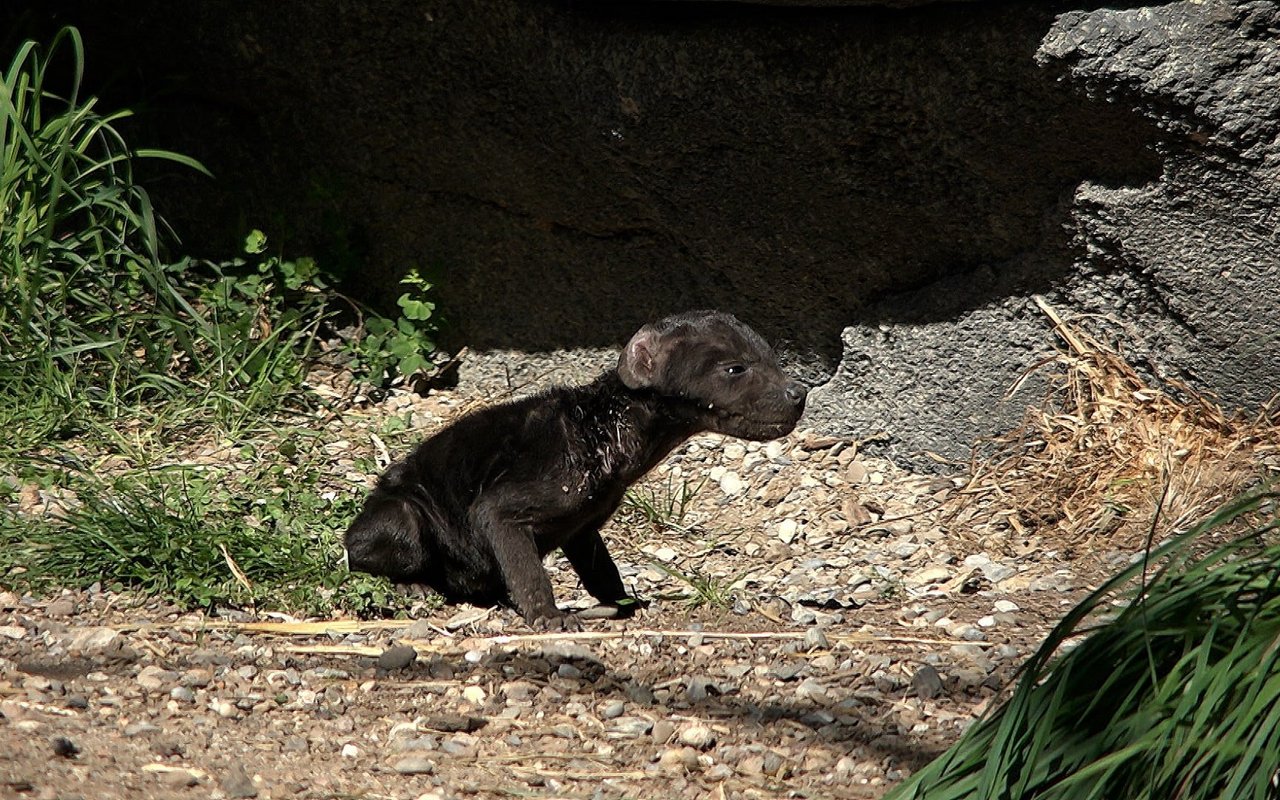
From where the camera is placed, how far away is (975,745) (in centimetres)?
317

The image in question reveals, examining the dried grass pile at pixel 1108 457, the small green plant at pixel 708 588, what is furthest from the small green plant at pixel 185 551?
the dried grass pile at pixel 1108 457

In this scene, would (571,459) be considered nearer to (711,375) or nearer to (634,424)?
(634,424)

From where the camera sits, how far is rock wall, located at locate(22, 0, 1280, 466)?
231 inches

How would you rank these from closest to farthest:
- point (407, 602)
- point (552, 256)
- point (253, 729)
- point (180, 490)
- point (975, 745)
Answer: point (975, 745), point (253, 729), point (407, 602), point (180, 490), point (552, 256)

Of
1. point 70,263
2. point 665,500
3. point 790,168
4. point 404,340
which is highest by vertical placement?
point 790,168

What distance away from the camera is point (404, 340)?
310 inches

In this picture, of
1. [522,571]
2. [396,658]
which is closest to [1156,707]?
[396,658]

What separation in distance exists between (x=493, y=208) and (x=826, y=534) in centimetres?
236

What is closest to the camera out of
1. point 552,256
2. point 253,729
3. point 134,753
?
point 134,753

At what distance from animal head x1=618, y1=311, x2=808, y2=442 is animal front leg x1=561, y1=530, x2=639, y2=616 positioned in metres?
0.63

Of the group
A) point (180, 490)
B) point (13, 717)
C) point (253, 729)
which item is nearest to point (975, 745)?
point (253, 729)

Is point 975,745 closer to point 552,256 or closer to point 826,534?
point 826,534

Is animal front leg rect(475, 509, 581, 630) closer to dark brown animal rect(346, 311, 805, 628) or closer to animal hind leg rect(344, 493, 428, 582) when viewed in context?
dark brown animal rect(346, 311, 805, 628)

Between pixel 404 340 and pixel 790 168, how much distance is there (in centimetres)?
232
